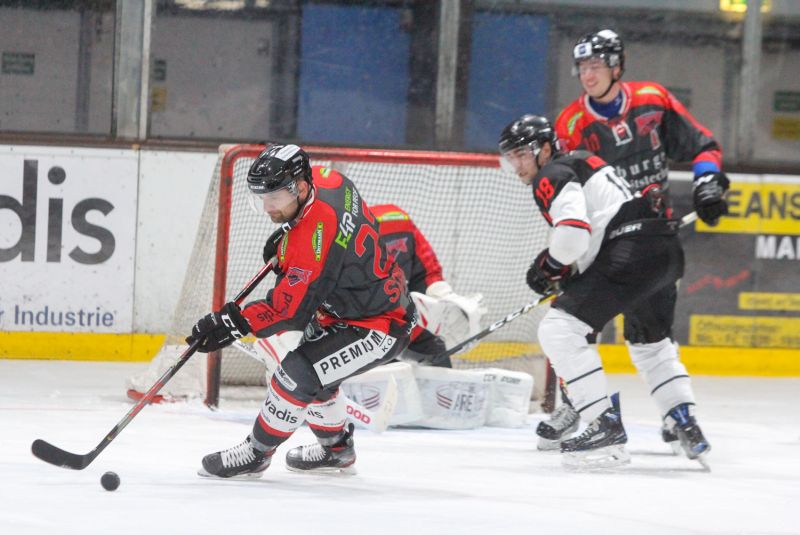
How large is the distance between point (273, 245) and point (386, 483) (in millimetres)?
729

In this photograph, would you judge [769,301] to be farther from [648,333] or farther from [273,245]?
[273,245]

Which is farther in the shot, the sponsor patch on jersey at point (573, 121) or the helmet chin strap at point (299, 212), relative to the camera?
the sponsor patch on jersey at point (573, 121)

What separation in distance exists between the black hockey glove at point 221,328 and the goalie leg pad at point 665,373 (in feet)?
4.87

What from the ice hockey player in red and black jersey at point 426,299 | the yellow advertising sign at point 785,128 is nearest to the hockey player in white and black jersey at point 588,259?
the ice hockey player in red and black jersey at point 426,299

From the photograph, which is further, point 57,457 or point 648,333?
point 648,333

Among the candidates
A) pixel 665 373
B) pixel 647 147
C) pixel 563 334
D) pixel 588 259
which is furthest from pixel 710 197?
pixel 563 334

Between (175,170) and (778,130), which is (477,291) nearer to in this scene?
(175,170)

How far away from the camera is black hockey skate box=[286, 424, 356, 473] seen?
4023mm

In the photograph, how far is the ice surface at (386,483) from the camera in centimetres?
333

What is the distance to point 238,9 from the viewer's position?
6598mm

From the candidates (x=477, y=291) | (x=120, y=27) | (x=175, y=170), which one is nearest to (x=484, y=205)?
(x=477, y=291)

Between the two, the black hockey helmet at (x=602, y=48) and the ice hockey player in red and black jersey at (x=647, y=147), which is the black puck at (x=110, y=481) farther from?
the black hockey helmet at (x=602, y=48)

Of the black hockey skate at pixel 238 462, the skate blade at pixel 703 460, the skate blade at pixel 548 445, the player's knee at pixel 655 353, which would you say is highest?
the player's knee at pixel 655 353

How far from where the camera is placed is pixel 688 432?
175 inches
